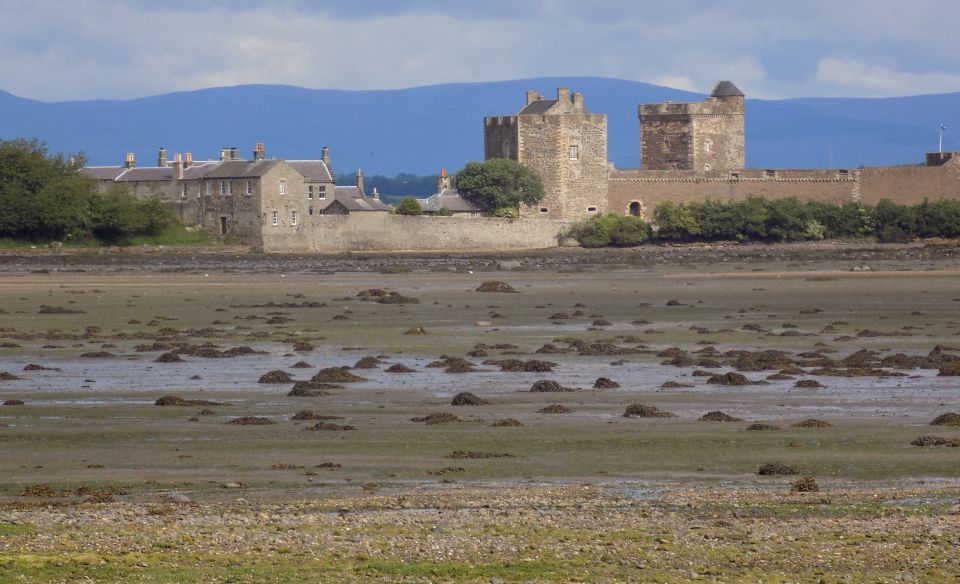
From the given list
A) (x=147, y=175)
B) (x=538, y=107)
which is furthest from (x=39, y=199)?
(x=538, y=107)

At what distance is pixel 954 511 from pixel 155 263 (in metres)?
47.3

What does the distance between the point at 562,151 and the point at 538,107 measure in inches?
120

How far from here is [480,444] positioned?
14.6m

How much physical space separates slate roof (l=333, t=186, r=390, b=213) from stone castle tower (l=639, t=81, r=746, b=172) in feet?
45.0

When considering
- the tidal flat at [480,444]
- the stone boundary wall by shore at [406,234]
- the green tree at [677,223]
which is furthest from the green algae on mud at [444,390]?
the green tree at [677,223]

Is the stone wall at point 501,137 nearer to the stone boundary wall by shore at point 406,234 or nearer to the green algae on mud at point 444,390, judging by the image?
the stone boundary wall by shore at point 406,234

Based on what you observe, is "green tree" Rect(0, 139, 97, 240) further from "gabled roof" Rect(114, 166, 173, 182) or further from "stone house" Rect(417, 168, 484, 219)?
"stone house" Rect(417, 168, 484, 219)

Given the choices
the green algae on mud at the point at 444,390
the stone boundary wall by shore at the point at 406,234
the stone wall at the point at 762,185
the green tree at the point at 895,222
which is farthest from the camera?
the stone wall at the point at 762,185

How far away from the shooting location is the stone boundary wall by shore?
221ft

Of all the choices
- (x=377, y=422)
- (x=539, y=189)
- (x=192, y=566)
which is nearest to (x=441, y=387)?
(x=377, y=422)

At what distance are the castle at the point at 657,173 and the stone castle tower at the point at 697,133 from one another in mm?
70

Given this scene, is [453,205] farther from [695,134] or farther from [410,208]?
[695,134]

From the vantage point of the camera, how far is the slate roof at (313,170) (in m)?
71.9

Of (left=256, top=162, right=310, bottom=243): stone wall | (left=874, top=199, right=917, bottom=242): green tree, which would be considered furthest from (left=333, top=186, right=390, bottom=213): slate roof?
(left=874, top=199, right=917, bottom=242): green tree
